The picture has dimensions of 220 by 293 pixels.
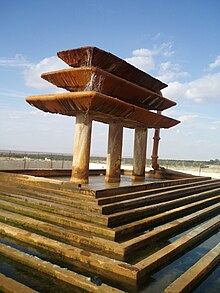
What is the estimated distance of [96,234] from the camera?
17.5 feet

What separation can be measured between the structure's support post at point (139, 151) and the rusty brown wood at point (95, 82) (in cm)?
169

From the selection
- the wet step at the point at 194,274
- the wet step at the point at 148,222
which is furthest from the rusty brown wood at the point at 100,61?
the wet step at the point at 194,274

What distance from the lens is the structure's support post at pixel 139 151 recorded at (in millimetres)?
12336

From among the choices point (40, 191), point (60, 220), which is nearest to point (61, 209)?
point (60, 220)

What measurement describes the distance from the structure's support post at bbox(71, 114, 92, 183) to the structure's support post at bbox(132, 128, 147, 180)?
13.3 ft

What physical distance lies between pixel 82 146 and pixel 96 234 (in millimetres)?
3780

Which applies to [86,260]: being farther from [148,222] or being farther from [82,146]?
[82,146]

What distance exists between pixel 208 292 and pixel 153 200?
154 inches

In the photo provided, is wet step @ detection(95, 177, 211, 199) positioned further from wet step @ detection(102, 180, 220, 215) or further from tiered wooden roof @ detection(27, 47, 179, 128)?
tiered wooden roof @ detection(27, 47, 179, 128)

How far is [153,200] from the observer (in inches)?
308

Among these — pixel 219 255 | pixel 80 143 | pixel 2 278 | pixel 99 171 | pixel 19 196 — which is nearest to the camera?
pixel 2 278

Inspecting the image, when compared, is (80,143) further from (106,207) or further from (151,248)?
(151,248)

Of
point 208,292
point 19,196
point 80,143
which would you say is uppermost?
point 80,143

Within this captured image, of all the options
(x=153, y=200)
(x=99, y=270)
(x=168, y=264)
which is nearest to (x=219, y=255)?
(x=168, y=264)
